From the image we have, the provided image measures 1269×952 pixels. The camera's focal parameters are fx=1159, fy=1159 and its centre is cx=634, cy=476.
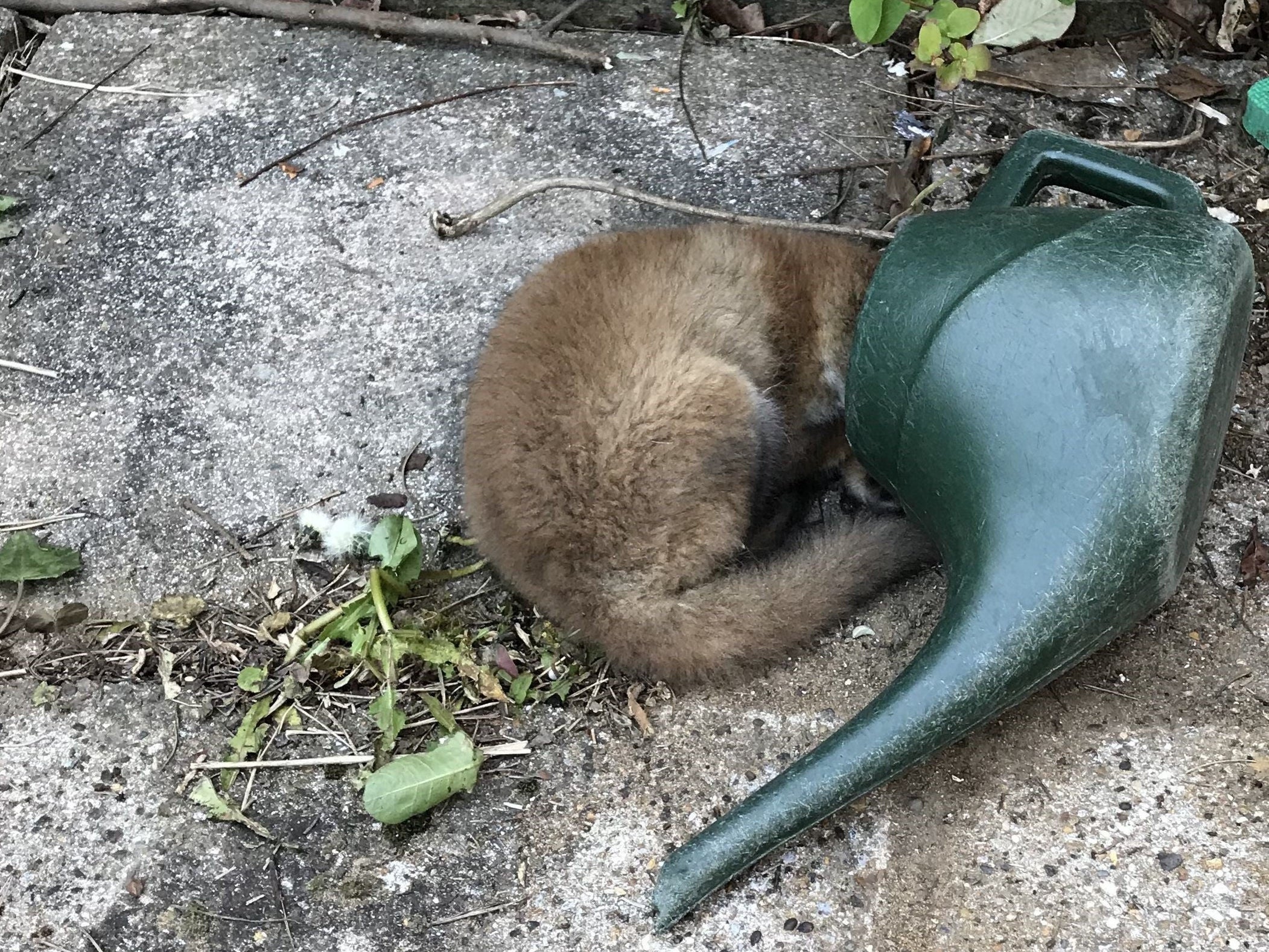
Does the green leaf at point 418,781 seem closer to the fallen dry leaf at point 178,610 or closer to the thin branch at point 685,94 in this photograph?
the fallen dry leaf at point 178,610

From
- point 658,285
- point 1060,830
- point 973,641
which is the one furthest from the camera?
point 658,285

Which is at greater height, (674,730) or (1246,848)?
(1246,848)

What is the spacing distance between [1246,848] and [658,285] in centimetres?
183

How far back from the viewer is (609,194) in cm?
340

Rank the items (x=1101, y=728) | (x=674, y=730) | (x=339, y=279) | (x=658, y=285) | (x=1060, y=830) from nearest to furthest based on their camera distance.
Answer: (x=1060, y=830)
(x=1101, y=728)
(x=674, y=730)
(x=658, y=285)
(x=339, y=279)

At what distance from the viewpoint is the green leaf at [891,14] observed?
9.30 feet

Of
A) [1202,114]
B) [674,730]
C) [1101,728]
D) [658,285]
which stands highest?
[1202,114]

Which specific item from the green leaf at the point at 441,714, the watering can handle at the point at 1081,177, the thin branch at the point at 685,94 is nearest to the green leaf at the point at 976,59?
the watering can handle at the point at 1081,177

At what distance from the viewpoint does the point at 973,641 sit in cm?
198

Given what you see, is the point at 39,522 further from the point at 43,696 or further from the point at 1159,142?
the point at 1159,142

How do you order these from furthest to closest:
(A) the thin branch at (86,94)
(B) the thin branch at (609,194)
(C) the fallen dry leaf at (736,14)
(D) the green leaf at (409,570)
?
(C) the fallen dry leaf at (736,14)
(A) the thin branch at (86,94)
(B) the thin branch at (609,194)
(D) the green leaf at (409,570)

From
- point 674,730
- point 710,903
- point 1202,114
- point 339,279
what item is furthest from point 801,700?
point 1202,114

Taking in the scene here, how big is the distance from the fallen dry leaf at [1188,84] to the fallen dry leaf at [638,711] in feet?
8.24

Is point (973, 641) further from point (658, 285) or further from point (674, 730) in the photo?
point (658, 285)
